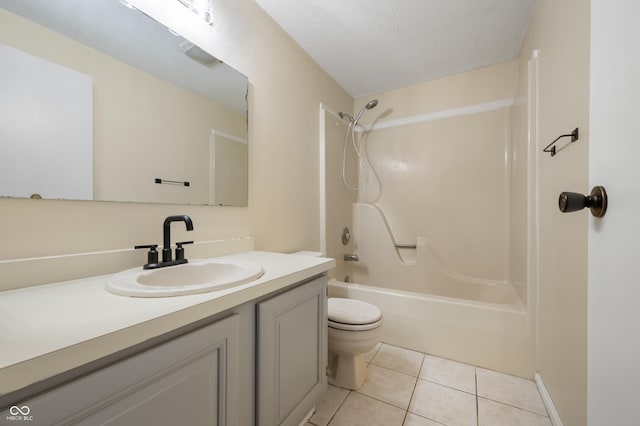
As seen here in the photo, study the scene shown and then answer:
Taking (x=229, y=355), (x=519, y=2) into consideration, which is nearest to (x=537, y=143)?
(x=519, y=2)

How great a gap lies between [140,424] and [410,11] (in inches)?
85.6

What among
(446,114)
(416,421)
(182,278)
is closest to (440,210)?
(446,114)

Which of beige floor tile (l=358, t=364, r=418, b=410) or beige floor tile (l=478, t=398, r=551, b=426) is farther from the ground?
beige floor tile (l=478, t=398, r=551, b=426)

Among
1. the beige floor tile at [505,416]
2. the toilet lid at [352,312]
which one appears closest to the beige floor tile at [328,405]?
the toilet lid at [352,312]

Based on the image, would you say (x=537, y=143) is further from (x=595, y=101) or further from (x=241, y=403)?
(x=241, y=403)

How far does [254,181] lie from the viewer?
1.45 meters

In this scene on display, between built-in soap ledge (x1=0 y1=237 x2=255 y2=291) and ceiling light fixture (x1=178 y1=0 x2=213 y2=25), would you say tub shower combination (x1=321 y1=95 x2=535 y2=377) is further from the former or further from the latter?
built-in soap ledge (x1=0 y1=237 x2=255 y2=291)

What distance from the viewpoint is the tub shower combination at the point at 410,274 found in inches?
58.2

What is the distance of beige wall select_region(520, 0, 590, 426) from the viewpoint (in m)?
0.84

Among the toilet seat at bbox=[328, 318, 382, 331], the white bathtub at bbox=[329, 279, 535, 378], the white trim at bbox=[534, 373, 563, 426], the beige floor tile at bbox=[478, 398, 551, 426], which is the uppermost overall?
the toilet seat at bbox=[328, 318, 382, 331]

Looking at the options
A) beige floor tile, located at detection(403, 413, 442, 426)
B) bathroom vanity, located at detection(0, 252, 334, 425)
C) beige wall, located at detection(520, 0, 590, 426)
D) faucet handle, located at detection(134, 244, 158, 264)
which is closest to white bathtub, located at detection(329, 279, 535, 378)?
beige wall, located at detection(520, 0, 590, 426)

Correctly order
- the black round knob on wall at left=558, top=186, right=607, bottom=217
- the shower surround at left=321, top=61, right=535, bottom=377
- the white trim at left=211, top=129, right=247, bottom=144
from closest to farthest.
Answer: the black round knob on wall at left=558, top=186, right=607, bottom=217, the white trim at left=211, top=129, right=247, bottom=144, the shower surround at left=321, top=61, right=535, bottom=377

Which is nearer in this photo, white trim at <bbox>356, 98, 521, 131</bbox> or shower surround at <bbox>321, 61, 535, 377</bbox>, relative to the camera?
shower surround at <bbox>321, 61, 535, 377</bbox>

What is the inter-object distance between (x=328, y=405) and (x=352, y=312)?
0.47 metres
